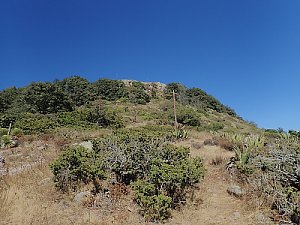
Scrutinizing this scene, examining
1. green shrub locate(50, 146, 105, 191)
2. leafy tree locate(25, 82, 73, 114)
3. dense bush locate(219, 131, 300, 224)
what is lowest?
green shrub locate(50, 146, 105, 191)

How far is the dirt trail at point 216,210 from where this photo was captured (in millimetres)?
6531

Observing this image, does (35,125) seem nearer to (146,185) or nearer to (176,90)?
(146,185)

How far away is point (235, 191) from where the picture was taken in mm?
7992

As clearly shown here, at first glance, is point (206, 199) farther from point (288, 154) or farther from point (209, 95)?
point (209, 95)

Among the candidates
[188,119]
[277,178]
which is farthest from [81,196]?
[188,119]

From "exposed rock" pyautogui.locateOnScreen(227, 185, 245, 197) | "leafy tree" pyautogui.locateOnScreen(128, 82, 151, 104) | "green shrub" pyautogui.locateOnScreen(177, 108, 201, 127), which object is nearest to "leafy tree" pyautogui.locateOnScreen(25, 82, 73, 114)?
"leafy tree" pyautogui.locateOnScreen(128, 82, 151, 104)

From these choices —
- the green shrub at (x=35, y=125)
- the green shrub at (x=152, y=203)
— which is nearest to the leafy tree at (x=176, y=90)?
the green shrub at (x=35, y=125)

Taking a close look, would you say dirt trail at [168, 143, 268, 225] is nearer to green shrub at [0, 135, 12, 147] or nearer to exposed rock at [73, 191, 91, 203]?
exposed rock at [73, 191, 91, 203]

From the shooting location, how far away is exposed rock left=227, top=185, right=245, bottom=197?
7.84 metres

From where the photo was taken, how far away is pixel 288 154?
287 inches

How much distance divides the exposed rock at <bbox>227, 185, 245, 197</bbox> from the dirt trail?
0.40 feet

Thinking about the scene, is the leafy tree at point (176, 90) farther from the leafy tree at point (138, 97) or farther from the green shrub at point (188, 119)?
the green shrub at point (188, 119)

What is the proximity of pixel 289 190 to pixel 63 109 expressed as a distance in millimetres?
32169

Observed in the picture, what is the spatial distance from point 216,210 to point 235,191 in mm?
1113
